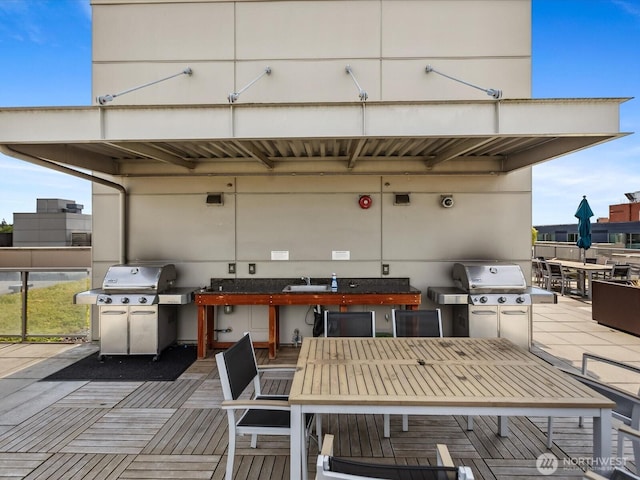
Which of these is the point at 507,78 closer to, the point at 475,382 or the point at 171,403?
the point at 475,382

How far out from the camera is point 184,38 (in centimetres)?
498

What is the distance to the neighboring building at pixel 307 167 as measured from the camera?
194 inches

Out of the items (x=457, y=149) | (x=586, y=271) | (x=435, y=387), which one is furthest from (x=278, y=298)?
(x=586, y=271)

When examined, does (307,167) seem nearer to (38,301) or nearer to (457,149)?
(457,149)

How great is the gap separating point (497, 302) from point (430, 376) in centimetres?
279

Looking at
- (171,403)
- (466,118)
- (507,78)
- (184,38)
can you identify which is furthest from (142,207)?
(507,78)

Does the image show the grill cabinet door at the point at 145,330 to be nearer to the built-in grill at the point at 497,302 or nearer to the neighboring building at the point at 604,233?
the built-in grill at the point at 497,302

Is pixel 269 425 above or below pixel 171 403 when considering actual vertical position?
above

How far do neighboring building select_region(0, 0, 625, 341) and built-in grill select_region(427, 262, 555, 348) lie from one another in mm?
604

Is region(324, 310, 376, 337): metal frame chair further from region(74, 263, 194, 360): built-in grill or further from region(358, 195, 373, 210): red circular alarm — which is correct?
region(74, 263, 194, 360): built-in grill

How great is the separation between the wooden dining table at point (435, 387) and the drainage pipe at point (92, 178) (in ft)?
11.8

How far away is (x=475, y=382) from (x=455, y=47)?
15.8 feet

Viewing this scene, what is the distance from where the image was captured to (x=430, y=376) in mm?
2092

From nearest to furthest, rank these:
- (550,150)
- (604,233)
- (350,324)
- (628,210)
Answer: (350,324) < (550,150) < (604,233) < (628,210)
